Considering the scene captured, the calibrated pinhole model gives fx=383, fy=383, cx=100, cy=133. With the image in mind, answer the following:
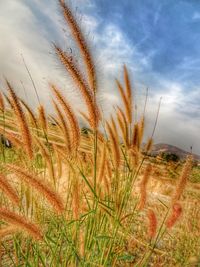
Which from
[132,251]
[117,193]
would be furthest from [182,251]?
[117,193]

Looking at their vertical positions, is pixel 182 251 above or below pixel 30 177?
below

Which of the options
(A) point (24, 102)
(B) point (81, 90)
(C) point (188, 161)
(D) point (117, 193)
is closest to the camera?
(B) point (81, 90)

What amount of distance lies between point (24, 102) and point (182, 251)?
6.32 feet

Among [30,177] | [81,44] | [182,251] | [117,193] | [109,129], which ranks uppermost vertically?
[81,44]

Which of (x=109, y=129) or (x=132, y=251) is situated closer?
(x=109, y=129)

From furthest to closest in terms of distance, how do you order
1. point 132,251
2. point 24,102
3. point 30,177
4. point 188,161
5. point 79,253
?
point 132,251
point 24,102
point 79,253
point 188,161
point 30,177

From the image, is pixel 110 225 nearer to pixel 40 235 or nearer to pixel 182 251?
pixel 40 235

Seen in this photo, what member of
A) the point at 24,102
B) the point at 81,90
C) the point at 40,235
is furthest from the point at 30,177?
the point at 24,102

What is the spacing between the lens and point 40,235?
4.82 ft

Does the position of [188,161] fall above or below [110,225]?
above

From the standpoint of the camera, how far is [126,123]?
2.12 meters

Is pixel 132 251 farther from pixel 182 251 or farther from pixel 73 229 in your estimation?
pixel 73 229

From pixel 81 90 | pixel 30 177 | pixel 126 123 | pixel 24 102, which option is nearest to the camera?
pixel 30 177

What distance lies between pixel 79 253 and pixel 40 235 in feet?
1.38
